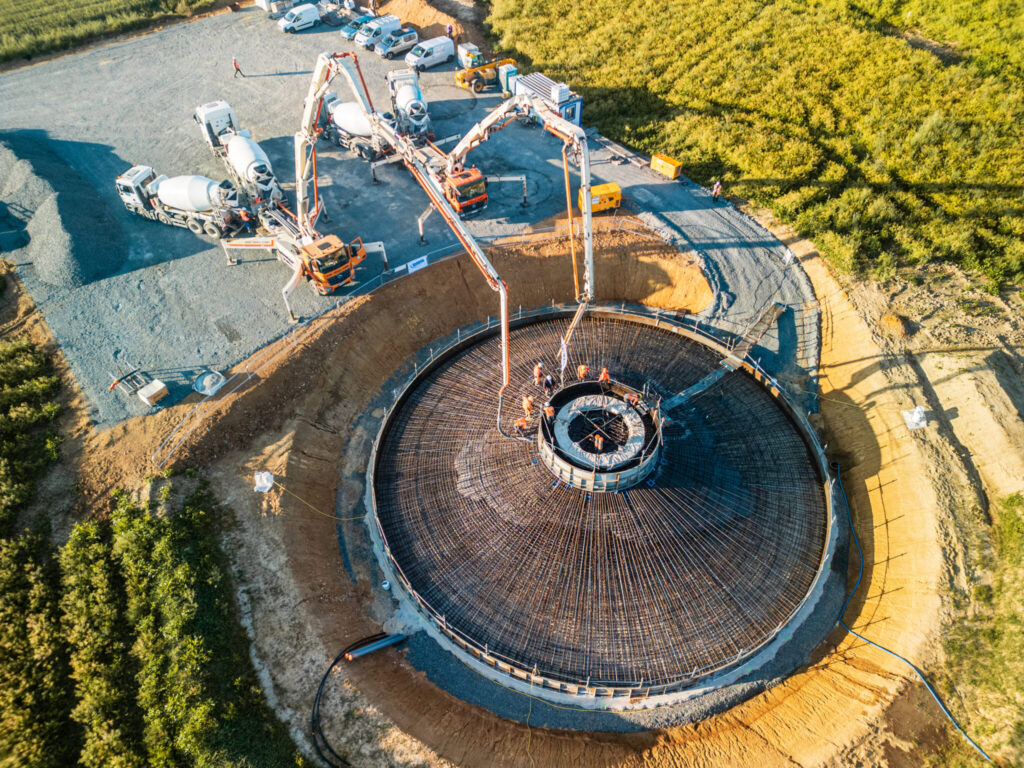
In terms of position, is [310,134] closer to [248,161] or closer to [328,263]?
[248,161]

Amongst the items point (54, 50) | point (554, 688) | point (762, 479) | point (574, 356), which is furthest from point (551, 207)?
point (54, 50)

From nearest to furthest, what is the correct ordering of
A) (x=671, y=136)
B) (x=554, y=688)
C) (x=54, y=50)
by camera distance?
(x=554, y=688) < (x=671, y=136) < (x=54, y=50)

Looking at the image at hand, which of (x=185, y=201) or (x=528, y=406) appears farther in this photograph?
(x=185, y=201)

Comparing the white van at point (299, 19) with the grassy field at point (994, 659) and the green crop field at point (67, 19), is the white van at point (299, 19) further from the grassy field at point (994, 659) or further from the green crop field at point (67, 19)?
the grassy field at point (994, 659)

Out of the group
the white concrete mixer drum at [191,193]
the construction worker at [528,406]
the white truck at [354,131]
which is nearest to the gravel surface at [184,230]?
the white truck at [354,131]

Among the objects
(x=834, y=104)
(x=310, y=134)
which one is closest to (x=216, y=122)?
(x=310, y=134)

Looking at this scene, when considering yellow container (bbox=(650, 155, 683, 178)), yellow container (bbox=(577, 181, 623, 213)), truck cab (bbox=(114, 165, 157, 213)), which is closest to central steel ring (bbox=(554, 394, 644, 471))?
yellow container (bbox=(577, 181, 623, 213))

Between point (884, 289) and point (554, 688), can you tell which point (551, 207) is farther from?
point (554, 688)
